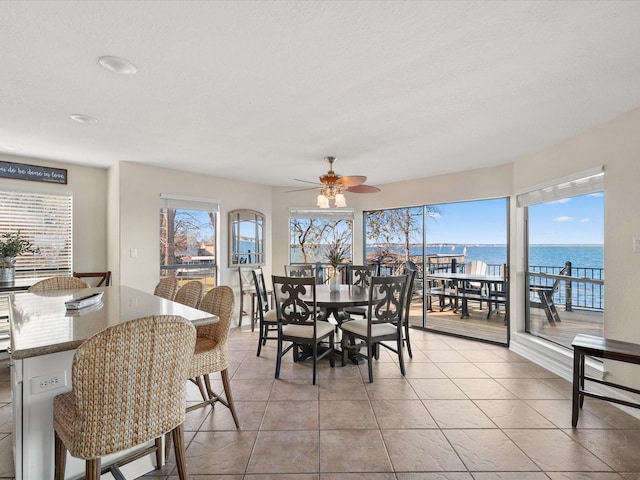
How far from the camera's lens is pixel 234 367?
11.3 ft

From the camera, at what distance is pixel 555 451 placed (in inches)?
81.1

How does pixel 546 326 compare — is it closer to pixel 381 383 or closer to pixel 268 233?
pixel 381 383

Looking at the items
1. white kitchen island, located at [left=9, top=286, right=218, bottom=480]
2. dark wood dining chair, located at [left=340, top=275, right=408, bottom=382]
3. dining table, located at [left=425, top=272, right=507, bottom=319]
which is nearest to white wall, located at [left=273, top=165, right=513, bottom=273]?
dining table, located at [left=425, top=272, right=507, bottom=319]

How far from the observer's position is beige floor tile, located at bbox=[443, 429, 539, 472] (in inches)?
75.3

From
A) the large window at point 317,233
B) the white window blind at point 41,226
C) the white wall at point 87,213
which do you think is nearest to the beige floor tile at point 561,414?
the large window at point 317,233

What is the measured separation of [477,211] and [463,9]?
12.8 ft

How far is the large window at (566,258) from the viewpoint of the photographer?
10.3 ft

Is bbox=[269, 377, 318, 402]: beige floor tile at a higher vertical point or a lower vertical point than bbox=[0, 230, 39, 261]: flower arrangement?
lower

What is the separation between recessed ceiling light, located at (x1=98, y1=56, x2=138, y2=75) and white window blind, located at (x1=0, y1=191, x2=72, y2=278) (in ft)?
10.5

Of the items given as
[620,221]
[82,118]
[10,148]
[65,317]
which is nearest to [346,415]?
[65,317]

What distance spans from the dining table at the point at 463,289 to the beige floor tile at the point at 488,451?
10.5ft

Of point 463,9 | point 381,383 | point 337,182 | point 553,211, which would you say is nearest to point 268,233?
point 337,182

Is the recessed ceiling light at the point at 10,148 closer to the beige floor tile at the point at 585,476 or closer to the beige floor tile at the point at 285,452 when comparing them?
the beige floor tile at the point at 285,452

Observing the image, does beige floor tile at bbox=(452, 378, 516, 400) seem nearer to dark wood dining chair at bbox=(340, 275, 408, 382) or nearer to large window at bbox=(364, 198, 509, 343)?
dark wood dining chair at bbox=(340, 275, 408, 382)
